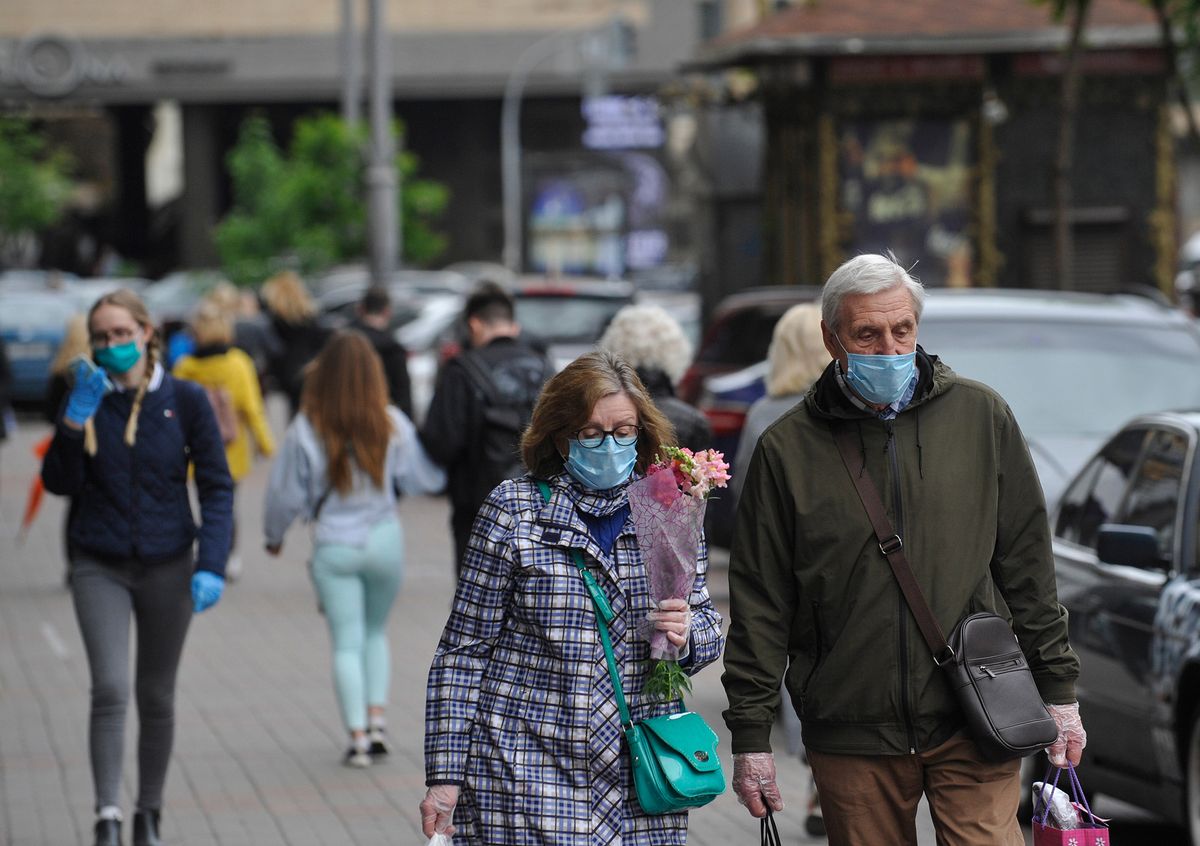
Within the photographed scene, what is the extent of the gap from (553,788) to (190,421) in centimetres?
313

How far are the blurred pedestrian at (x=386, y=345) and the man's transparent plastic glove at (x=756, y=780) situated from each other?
29.6 ft

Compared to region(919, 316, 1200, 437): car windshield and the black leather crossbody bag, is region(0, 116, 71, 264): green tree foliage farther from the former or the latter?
the black leather crossbody bag

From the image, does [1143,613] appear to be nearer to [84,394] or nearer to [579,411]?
[579,411]

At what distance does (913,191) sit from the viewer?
21078 mm

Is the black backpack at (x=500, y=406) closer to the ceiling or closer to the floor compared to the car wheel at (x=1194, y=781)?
closer to the ceiling

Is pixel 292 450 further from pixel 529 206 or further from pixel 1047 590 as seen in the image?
pixel 529 206

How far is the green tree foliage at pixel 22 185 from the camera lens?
52.2 metres

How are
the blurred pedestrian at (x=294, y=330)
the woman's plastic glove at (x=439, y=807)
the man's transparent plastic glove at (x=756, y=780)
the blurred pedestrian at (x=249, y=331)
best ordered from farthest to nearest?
1. the blurred pedestrian at (x=294, y=330)
2. the blurred pedestrian at (x=249, y=331)
3. the woman's plastic glove at (x=439, y=807)
4. the man's transparent plastic glove at (x=756, y=780)

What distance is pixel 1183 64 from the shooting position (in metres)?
21.8

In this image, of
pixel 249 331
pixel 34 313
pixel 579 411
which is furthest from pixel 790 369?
pixel 34 313

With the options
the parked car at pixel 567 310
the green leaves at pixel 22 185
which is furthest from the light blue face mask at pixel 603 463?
the green leaves at pixel 22 185

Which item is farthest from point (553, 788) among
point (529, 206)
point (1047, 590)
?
point (529, 206)

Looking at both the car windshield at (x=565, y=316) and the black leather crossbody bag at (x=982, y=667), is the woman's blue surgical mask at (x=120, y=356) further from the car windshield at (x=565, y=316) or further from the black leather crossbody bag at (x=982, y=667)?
the car windshield at (x=565, y=316)

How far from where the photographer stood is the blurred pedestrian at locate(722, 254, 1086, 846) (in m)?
4.23
